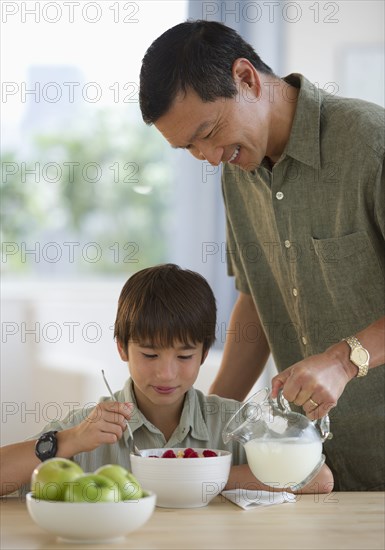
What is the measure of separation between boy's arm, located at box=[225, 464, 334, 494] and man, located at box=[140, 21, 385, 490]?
14 cm

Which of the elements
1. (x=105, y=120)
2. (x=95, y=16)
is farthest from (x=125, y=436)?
(x=105, y=120)

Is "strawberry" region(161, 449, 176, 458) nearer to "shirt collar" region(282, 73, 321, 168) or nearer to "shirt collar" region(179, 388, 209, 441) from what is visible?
"shirt collar" region(179, 388, 209, 441)

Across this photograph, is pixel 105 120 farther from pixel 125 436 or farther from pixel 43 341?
pixel 125 436

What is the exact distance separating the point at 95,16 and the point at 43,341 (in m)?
1.81

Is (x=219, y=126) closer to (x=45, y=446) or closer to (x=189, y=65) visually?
(x=189, y=65)

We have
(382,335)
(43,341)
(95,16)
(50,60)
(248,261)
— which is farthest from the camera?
(50,60)

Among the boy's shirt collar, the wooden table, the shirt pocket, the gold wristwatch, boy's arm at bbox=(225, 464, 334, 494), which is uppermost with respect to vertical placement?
the shirt pocket

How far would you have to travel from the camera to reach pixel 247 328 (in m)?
2.07

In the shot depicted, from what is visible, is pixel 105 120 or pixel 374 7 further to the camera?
pixel 105 120

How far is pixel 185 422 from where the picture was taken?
1.74m

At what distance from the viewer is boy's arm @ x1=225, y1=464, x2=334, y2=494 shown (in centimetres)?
157

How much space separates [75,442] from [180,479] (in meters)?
0.25

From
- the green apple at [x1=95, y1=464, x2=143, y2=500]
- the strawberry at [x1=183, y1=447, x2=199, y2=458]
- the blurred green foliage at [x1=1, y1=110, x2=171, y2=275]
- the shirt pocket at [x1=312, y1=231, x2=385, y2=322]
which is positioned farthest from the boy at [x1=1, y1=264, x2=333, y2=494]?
the blurred green foliage at [x1=1, y1=110, x2=171, y2=275]

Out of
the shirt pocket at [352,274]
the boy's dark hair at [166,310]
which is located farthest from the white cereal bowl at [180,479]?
the shirt pocket at [352,274]
